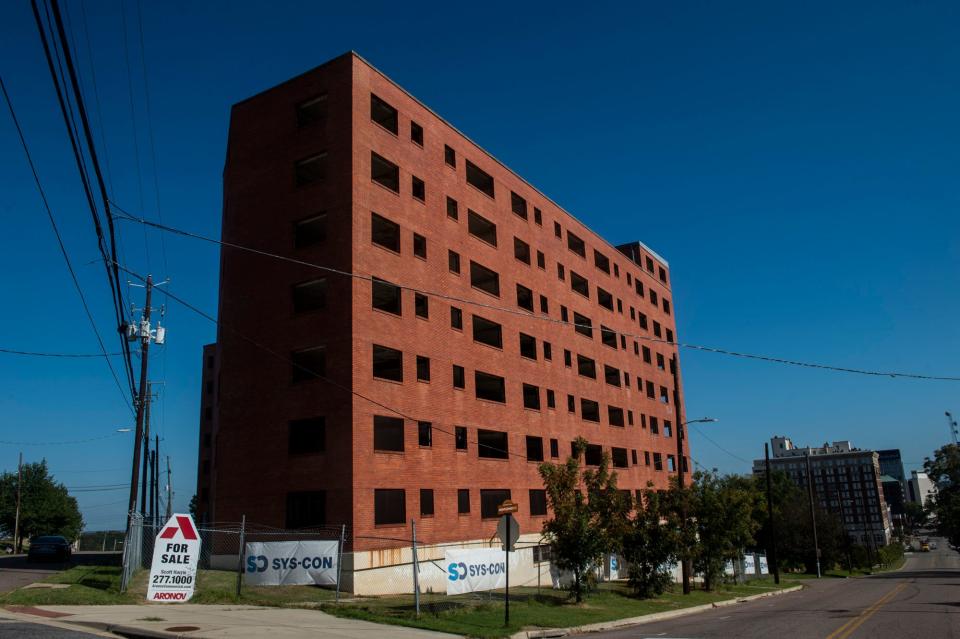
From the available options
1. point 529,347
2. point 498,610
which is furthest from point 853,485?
point 498,610

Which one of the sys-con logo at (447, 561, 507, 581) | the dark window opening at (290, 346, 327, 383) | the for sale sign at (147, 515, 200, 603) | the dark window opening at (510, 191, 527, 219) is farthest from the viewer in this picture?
the dark window opening at (510, 191, 527, 219)

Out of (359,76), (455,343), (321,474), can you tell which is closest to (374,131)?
(359,76)

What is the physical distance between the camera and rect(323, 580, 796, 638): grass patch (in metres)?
17.2

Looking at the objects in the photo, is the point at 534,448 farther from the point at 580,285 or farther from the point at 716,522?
the point at 580,285

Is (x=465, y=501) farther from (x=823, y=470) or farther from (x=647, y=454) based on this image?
(x=823, y=470)

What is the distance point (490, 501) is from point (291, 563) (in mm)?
16059

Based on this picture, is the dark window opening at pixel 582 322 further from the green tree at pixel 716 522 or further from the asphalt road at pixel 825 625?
the asphalt road at pixel 825 625

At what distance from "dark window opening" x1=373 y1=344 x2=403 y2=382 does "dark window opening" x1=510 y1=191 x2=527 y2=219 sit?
15.7 meters

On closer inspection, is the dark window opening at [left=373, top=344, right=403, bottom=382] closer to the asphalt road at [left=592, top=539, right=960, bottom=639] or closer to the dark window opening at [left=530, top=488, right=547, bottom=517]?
the dark window opening at [left=530, top=488, right=547, bottom=517]

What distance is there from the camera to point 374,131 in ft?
111

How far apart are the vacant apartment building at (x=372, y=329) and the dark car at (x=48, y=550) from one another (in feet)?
37.4

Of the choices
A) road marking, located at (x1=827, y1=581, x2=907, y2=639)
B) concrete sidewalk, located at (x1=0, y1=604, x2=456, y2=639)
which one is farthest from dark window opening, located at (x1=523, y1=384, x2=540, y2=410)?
concrete sidewalk, located at (x1=0, y1=604, x2=456, y2=639)

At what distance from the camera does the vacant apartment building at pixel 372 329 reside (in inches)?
1166

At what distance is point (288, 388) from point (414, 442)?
6284 millimetres
